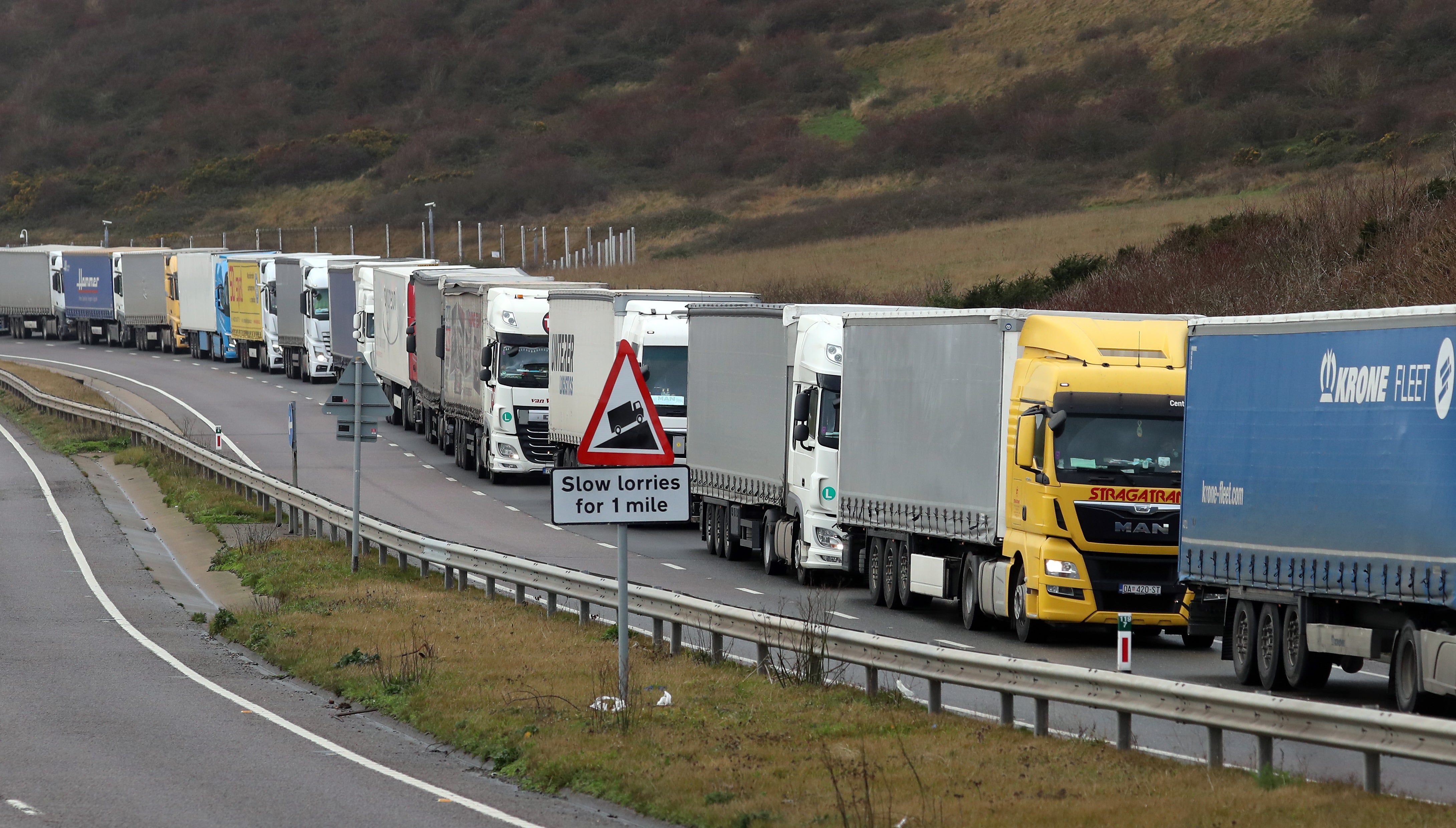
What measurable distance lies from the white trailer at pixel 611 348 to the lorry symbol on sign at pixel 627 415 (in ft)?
56.4

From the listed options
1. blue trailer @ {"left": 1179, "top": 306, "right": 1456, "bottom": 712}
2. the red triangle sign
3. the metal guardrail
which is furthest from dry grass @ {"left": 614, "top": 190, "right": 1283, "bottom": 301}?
the red triangle sign

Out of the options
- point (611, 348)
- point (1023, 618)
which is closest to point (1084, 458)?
point (1023, 618)

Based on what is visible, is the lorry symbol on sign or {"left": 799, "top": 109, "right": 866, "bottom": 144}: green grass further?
{"left": 799, "top": 109, "right": 866, "bottom": 144}: green grass

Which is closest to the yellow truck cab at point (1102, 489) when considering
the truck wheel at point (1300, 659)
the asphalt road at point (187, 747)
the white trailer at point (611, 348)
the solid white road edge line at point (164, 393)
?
the truck wheel at point (1300, 659)

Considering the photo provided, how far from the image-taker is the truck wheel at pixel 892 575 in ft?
78.3

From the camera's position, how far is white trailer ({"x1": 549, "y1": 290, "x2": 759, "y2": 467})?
33594mm

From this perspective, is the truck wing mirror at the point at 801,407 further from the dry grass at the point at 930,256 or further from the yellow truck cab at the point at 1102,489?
the dry grass at the point at 930,256

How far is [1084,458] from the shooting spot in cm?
2002

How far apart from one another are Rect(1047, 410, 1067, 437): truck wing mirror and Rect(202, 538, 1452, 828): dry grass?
15.2ft

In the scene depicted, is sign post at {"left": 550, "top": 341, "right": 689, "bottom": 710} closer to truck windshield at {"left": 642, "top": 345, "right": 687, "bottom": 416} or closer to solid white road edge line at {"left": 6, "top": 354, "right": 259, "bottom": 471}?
truck windshield at {"left": 642, "top": 345, "right": 687, "bottom": 416}

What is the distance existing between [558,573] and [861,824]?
10.8m

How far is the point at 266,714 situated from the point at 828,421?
11241 mm

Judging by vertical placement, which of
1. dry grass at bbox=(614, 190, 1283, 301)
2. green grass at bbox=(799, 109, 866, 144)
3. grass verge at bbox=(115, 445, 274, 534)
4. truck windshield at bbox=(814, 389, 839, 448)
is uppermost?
green grass at bbox=(799, 109, 866, 144)

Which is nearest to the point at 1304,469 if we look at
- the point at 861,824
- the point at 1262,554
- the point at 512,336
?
the point at 1262,554
